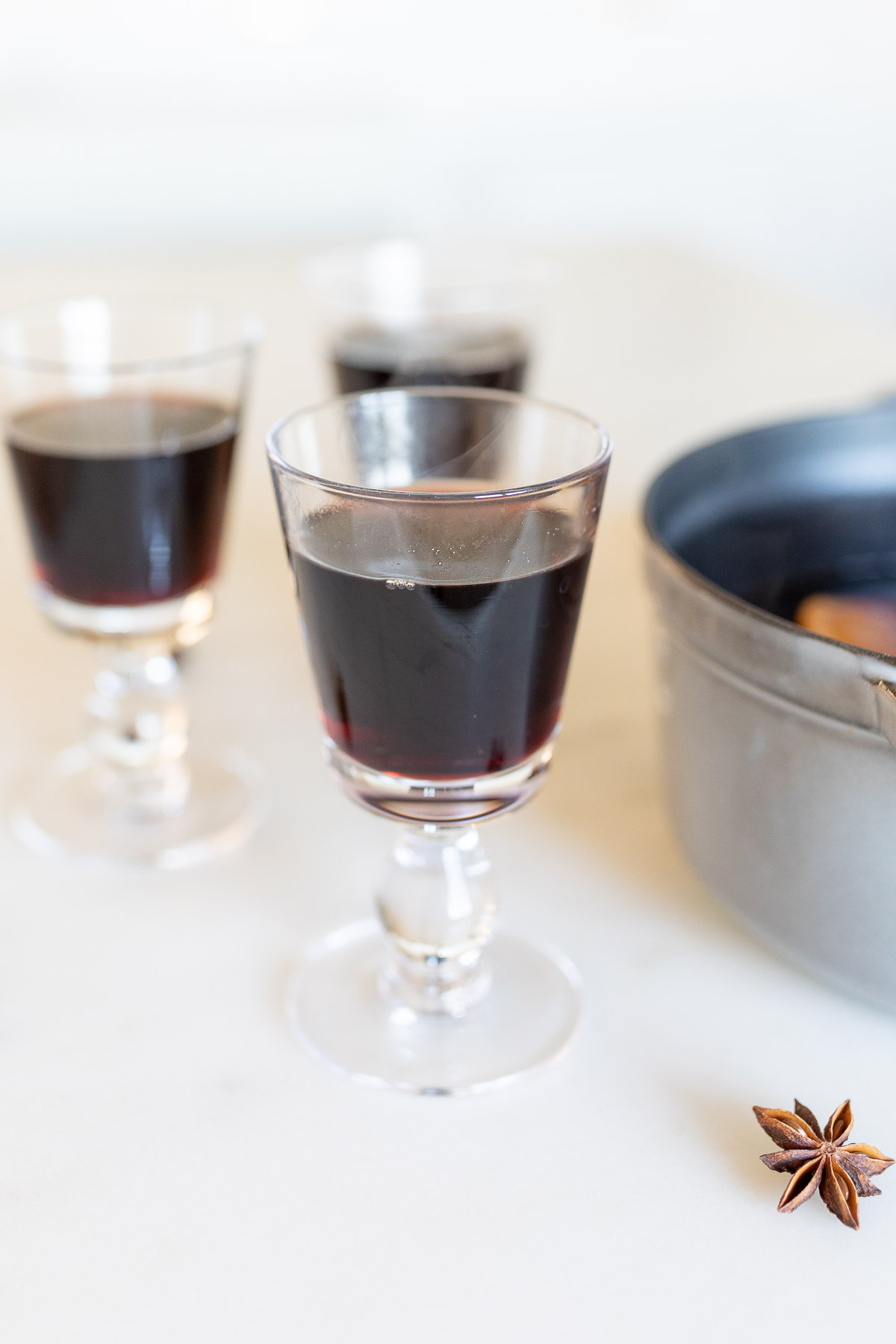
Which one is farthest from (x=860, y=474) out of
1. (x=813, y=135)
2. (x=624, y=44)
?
(x=813, y=135)

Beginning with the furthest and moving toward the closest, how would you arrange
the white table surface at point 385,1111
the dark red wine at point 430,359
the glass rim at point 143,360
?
the dark red wine at point 430,359, the glass rim at point 143,360, the white table surface at point 385,1111

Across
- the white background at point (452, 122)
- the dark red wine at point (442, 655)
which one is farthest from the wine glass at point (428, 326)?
the white background at point (452, 122)

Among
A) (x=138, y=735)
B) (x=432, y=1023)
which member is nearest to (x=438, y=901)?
(x=432, y=1023)

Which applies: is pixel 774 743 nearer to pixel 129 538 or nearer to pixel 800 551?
pixel 800 551

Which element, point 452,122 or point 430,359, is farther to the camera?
point 452,122

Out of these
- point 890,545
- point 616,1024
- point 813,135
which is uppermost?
point 890,545

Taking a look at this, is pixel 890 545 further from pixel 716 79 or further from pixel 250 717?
pixel 716 79

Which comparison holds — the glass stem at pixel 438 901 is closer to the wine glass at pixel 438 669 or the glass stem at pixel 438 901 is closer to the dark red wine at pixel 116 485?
the wine glass at pixel 438 669
